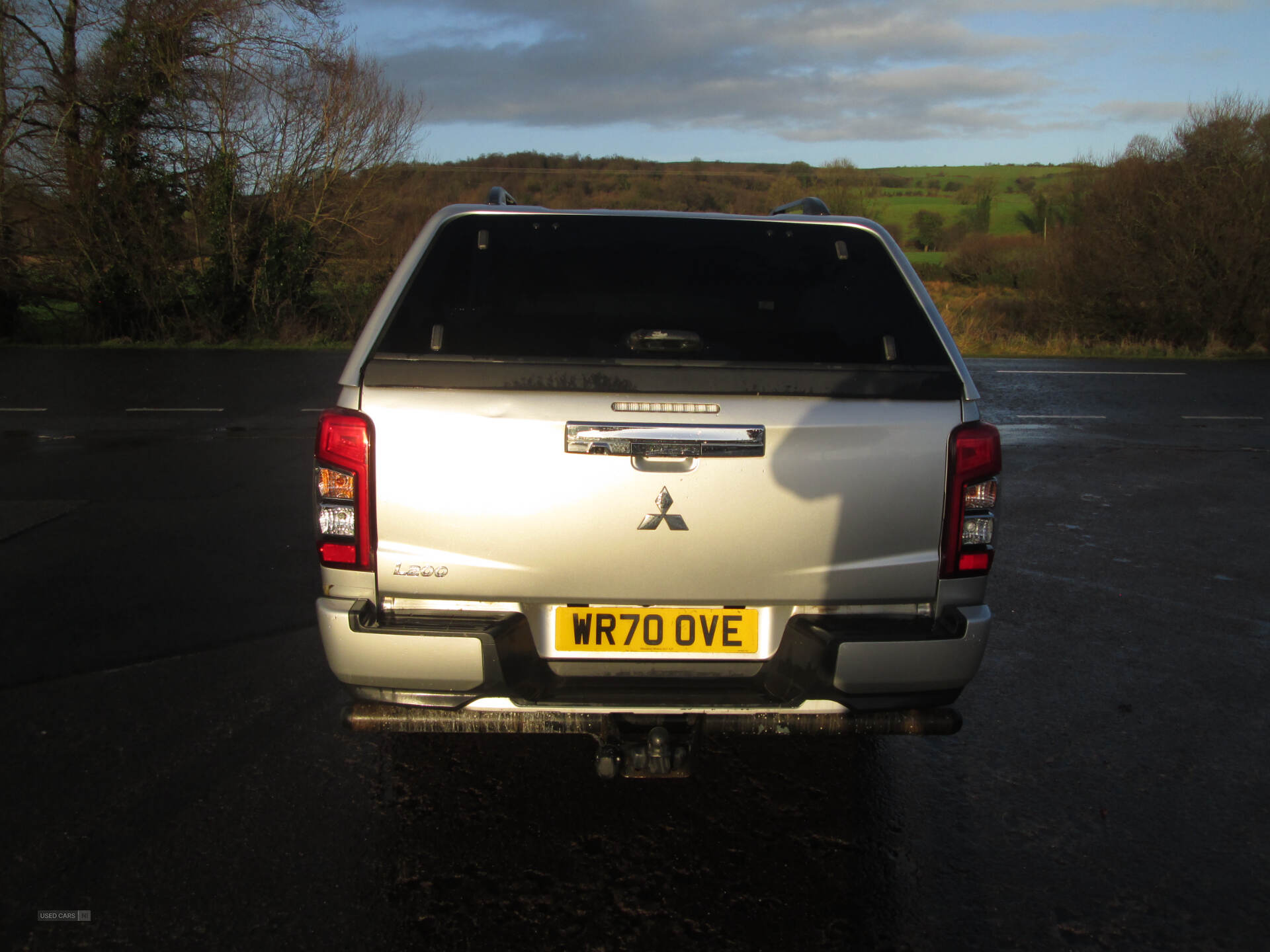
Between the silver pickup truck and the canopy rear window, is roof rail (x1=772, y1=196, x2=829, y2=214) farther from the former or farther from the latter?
the silver pickup truck

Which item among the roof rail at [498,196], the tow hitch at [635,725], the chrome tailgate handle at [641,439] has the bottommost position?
the tow hitch at [635,725]

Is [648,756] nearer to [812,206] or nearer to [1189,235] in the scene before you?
[812,206]

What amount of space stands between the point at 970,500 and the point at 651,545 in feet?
2.94

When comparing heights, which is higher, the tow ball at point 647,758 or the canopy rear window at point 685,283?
the canopy rear window at point 685,283

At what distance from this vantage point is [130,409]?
1206 cm

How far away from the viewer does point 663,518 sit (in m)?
2.74

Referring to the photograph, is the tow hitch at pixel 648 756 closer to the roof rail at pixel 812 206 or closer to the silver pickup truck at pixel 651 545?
the silver pickup truck at pixel 651 545

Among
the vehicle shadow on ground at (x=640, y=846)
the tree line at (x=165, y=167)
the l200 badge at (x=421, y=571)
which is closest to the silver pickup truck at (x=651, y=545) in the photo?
the l200 badge at (x=421, y=571)

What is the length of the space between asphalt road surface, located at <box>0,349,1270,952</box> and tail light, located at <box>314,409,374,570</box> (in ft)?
2.91

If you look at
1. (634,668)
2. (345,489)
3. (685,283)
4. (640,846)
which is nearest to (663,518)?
(634,668)

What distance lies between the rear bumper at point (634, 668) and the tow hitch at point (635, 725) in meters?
0.03

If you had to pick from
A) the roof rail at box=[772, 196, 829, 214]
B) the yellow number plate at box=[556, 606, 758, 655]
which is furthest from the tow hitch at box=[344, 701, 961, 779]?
the roof rail at box=[772, 196, 829, 214]

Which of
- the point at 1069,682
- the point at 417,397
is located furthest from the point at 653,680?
the point at 1069,682

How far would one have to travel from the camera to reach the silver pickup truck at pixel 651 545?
273cm
